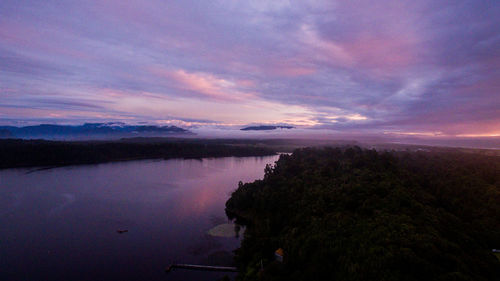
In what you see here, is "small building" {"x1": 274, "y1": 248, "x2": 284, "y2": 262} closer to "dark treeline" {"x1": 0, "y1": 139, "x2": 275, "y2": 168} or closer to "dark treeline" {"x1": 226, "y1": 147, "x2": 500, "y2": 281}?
"dark treeline" {"x1": 226, "y1": 147, "x2": 500, "y2": 281}

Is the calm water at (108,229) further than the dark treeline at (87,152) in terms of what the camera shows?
No

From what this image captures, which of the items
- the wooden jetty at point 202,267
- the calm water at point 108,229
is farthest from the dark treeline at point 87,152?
the wooden jetty at point 202,267

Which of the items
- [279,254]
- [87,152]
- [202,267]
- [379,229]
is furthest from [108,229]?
[87,152]

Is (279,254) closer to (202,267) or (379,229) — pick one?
(202,267)

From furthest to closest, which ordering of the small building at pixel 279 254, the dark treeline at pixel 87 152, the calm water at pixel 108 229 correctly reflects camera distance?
the dark treeline at pixel 87 152, the calm water at pixel 108 229, the small building at pixel 279 254

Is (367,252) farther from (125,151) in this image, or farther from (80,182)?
(125,151)

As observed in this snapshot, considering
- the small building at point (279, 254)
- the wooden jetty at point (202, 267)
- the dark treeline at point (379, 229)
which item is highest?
the dark treeline at point (379, 229)

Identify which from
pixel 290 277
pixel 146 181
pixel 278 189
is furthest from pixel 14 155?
pixel 290 277

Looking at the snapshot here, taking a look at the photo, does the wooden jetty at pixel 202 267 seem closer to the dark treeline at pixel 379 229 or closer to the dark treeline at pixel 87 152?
the dark treeline at pixel 379 229
